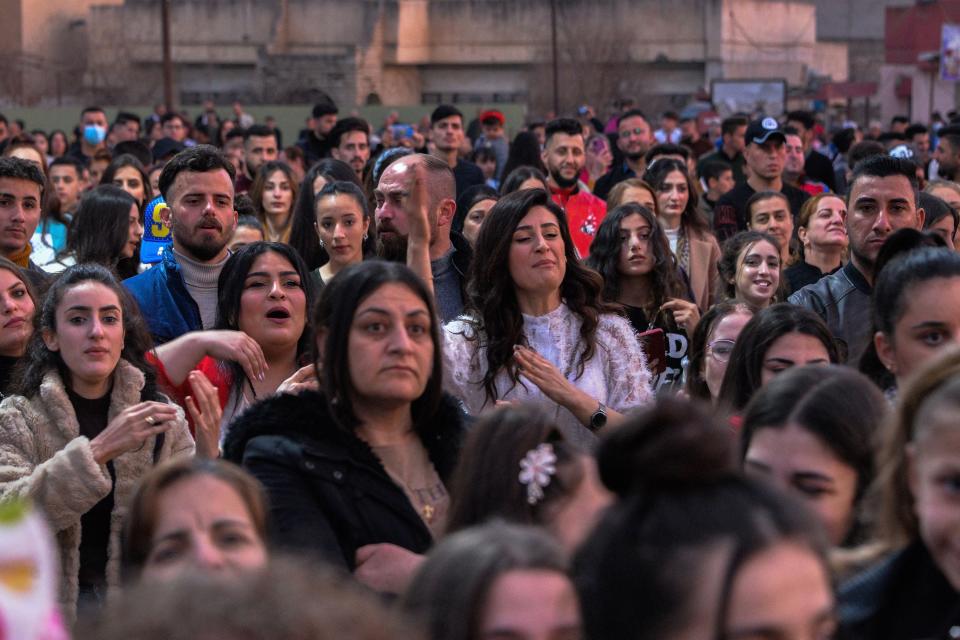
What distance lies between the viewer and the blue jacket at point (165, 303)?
7.21 meters

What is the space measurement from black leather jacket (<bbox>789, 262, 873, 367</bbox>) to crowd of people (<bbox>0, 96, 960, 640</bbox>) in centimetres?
2

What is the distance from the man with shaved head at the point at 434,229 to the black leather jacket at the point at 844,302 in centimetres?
145

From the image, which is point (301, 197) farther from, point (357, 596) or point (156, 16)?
point (156, 16)

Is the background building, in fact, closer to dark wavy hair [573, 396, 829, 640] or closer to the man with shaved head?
the man with shaved head

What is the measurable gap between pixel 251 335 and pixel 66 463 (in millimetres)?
1361

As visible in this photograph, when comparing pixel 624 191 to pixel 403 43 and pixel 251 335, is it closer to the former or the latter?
pixel 251 335

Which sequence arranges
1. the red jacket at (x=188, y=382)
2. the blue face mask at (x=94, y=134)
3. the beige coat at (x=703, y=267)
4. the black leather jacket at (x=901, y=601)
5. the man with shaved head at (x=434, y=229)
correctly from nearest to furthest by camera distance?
the black leather jacket at (x=901, y=601) → the red jacket at (x=188, y=382) → the man with shaved head at (x=434, y=229) → the beige coat at (x=703, y=267) → the blue face mask at (x=94, y=134)

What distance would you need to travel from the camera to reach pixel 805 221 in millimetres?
9273

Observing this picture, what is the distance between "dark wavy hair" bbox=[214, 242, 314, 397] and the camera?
6.63m

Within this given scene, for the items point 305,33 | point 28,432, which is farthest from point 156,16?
point 28,432

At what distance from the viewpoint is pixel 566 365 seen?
636 cm

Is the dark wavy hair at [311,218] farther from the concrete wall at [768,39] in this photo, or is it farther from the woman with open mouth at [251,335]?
the concrete wall at [768,39]

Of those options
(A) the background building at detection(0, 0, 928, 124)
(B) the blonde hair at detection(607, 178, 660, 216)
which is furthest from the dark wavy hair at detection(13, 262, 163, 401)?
(A) the background building at detection(0, 0, 928, 124)

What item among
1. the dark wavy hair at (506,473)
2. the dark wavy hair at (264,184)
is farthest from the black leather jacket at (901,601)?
the dark wavy hair at (264,184)
